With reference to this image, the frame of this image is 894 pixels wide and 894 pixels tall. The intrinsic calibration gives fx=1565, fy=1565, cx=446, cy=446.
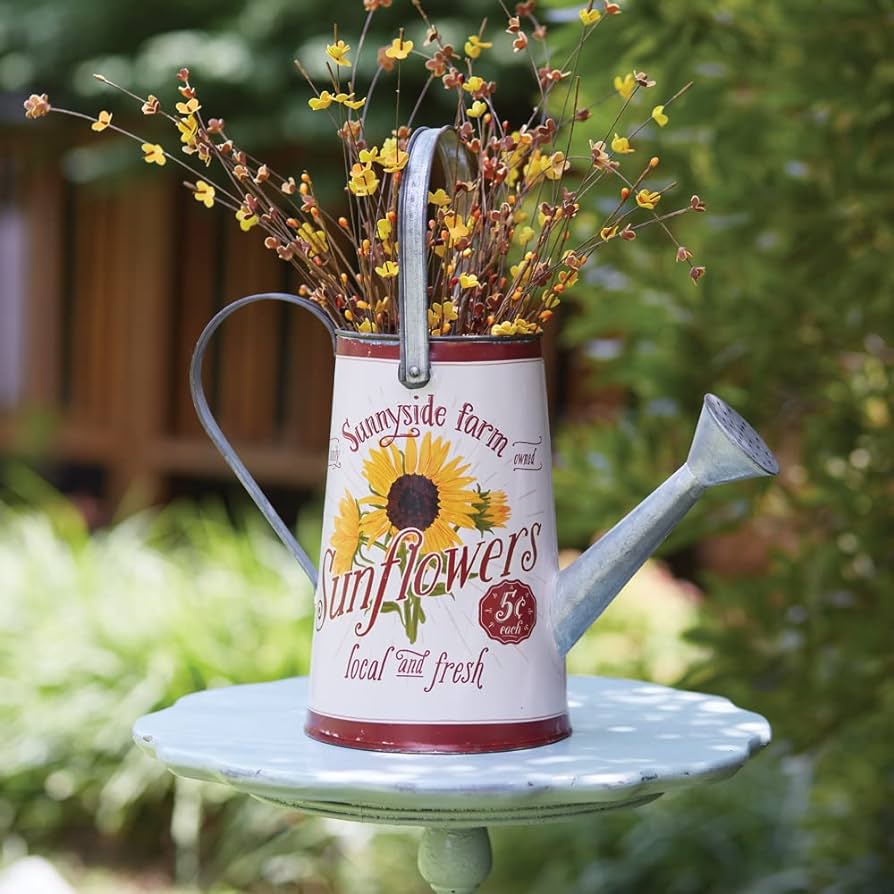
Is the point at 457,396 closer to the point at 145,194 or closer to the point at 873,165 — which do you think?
the point at 873,165

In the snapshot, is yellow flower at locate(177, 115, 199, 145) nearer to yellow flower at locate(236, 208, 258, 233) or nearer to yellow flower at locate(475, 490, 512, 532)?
yellow flower at locate(236, 208, 258, 233)

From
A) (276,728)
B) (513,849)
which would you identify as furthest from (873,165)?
(513,849)

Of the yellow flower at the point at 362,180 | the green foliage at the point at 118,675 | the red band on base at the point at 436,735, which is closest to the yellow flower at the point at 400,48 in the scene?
the yellow flower at the point at 362,180

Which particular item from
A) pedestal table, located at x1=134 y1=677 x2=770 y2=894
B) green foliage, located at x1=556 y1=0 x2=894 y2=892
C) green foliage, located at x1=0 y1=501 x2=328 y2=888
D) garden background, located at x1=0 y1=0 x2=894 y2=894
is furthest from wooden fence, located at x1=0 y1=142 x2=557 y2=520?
pedestal table, located at x1=134 y1=677 x2=770 y2=894

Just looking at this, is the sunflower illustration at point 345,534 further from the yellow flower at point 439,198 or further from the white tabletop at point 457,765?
the yellow flower at point 439,198

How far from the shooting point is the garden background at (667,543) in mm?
2426

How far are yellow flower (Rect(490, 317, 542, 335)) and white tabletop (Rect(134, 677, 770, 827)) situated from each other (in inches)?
15.1

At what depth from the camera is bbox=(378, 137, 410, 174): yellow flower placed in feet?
4.62

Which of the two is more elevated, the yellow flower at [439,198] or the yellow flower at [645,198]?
the yellow flower at [645,198]

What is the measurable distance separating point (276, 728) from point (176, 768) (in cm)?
18

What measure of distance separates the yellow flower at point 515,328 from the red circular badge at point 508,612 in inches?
9.0

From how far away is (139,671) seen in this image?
4.28 meters

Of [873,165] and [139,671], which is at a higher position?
[873,165]

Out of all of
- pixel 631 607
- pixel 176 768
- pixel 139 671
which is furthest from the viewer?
pixel 631 607
